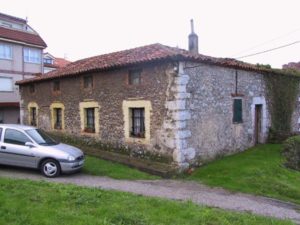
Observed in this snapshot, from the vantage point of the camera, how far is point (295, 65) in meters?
24.0

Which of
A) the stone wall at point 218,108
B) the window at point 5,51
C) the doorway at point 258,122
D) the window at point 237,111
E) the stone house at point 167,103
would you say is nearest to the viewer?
the stone house at point 167,103

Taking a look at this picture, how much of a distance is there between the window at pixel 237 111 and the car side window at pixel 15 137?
28.4 feet

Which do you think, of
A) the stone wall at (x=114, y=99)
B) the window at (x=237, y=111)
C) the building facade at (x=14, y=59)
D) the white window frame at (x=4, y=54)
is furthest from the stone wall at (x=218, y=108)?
the white window frame at (x=4, y=54)

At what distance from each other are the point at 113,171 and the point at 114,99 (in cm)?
351

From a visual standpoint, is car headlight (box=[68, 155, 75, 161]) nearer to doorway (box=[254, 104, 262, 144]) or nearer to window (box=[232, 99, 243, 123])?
window (box=[232, 99, 243, 123])

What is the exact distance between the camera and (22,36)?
29594 mm

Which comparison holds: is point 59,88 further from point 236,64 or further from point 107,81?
point 236,64

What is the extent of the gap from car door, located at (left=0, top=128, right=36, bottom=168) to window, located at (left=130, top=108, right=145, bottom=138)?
13.6 feet

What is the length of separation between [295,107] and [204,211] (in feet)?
46.5

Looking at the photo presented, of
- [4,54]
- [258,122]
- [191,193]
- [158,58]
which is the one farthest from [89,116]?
[4,54]

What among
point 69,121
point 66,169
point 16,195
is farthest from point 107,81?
point 16,195

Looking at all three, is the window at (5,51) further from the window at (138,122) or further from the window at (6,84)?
the window at (138,122)

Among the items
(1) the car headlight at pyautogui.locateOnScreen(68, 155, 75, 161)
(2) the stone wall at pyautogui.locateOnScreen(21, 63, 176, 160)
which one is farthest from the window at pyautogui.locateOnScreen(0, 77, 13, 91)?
(1) the car headlight at pyautogui.locateOnScreen(68, 155, 75, 161)

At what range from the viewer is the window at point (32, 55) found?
30.1 metres
